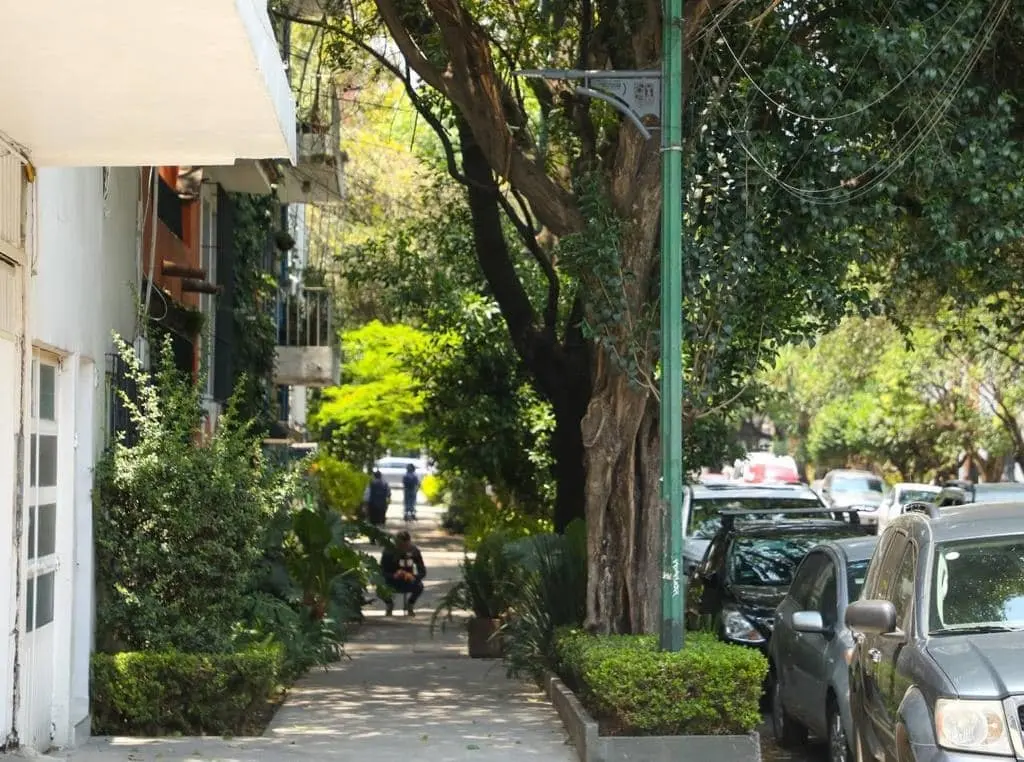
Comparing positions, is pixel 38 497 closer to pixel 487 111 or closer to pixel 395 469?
pixel 487 111

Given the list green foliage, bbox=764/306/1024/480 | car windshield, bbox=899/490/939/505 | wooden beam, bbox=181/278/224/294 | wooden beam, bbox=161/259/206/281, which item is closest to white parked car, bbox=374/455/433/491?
green foliage, bbox=764/306/1024/480

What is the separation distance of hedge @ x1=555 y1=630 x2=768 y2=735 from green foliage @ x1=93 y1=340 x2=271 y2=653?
277 cm

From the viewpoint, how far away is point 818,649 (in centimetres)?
1079

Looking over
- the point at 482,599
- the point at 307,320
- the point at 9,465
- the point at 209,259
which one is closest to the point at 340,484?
the point at 307,320

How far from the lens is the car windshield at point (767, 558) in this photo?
14195 mm

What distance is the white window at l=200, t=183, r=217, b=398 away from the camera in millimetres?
19148

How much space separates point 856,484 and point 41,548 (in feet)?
123

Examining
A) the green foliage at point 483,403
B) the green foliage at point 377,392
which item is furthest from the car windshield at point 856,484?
the green foliage at point 483,403

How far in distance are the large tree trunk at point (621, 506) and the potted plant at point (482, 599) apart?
5.19m

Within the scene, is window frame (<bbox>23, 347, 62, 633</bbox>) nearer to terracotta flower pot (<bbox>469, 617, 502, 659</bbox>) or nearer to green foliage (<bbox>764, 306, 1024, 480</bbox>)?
terracotta flower pot (<bbox>469, 617, 502, 659</bbox>)

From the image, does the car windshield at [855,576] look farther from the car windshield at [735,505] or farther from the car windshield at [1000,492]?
the car windshield at [735,505]

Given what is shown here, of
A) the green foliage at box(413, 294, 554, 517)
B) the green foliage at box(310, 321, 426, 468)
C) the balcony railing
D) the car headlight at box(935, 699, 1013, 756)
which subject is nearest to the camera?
the car headlight at box(935, 699, 1013, 756)

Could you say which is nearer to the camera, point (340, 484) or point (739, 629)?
point (739, 629)

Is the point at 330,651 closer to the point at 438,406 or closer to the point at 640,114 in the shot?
the point at 640,114
